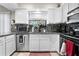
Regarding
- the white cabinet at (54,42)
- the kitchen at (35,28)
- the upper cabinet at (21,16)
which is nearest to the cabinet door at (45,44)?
the kitchen at (35,28)

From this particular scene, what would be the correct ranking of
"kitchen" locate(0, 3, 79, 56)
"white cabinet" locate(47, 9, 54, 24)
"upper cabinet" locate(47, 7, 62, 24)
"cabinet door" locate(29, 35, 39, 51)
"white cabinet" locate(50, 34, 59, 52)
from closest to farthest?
"kitchen" locate(0, 3, 79, 56) → "white cabinet" locate(50, 34, 59, 52) → "cabinet door" locate(29, 35, 39, 51) → "upper cabinet" locate(47, 7, 62, 24) → "white cabinet" locate(47, 9, 54, 24)

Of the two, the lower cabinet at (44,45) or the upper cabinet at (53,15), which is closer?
the lower cabinet at (44,45)

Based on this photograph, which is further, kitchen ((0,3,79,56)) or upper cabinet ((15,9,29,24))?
upper cabinet ((15,9,29,24))

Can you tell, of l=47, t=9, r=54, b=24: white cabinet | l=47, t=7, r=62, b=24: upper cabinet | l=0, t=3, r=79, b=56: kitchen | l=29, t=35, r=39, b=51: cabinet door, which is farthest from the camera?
l=47, t=9, r=54, b=24: white cabinet

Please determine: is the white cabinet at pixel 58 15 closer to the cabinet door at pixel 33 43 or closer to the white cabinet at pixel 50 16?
the white cabinet at pixel 50 16

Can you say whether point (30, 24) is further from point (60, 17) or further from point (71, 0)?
point (71, 0)

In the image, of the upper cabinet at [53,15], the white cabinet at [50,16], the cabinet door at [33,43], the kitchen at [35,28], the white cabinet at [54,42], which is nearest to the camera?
the kitchen at [35,28]

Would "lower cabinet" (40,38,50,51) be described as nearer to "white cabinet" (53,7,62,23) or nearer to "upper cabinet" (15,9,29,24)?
"white cabinet" (53,7,62,23)

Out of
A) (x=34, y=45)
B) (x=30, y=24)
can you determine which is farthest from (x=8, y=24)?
(x=34, y=45)

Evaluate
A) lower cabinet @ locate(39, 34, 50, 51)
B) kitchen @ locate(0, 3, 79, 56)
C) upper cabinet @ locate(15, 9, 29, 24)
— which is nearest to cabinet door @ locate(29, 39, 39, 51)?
kitchen @ locate(0, 3, 79, 56)

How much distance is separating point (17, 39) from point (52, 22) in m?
1.78

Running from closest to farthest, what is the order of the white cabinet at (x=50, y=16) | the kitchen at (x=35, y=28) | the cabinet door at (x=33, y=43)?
1. the kitchen at (x=35, y=28)
2. the cabinet door at (x=33, y=43)
3. the white cabinet at (x=50, y=16)

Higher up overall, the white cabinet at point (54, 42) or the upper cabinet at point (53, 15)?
the upper cabinet at point (53, 15)

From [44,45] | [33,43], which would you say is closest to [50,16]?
[44,45]
